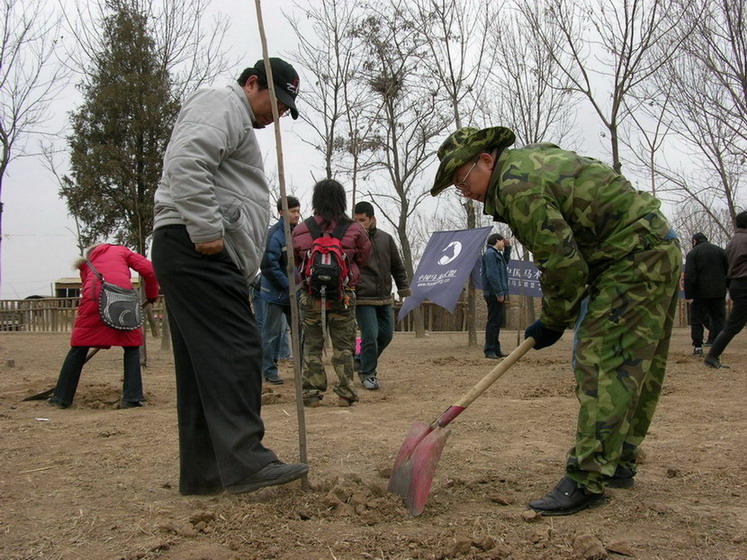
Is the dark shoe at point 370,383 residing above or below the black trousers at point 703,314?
below

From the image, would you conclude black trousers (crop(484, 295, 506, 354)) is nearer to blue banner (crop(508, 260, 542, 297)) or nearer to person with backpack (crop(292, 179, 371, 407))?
blue banner (crop(508, 260, 542, 297))

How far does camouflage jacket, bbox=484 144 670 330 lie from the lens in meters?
2.78

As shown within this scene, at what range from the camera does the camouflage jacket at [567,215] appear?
2.78m

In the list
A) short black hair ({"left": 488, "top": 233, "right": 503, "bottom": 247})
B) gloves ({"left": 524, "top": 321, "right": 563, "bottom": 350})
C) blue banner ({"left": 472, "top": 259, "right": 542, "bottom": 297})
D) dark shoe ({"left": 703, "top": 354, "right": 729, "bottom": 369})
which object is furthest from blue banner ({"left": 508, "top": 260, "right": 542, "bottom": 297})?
gloves ({"left": 524, "top": 321, "right": 563, "bottom": 350})

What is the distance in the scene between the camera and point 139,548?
2.51 meters

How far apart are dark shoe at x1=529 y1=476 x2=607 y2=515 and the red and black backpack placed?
2911 millimetres

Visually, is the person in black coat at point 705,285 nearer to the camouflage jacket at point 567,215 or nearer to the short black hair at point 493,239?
the short black hair at point 493,239

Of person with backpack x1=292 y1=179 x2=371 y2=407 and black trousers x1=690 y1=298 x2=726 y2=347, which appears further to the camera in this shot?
black trousers x1=690 y1=298 x2=726 y2=347

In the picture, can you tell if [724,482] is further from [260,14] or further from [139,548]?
[260,14]

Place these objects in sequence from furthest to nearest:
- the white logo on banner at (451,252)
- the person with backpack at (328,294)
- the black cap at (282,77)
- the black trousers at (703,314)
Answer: the white logo on banner at (451,252)
the black trousers at (703,314)
the person with backpack at (328,294)
the black cap at (282,77)

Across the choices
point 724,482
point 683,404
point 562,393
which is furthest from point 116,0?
point 724,482

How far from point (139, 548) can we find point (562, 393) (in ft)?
15.0

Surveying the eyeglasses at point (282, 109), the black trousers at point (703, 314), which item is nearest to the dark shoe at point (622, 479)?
the eyeglasses at point (282, 109)

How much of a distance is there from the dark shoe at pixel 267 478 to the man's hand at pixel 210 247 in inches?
36.5
